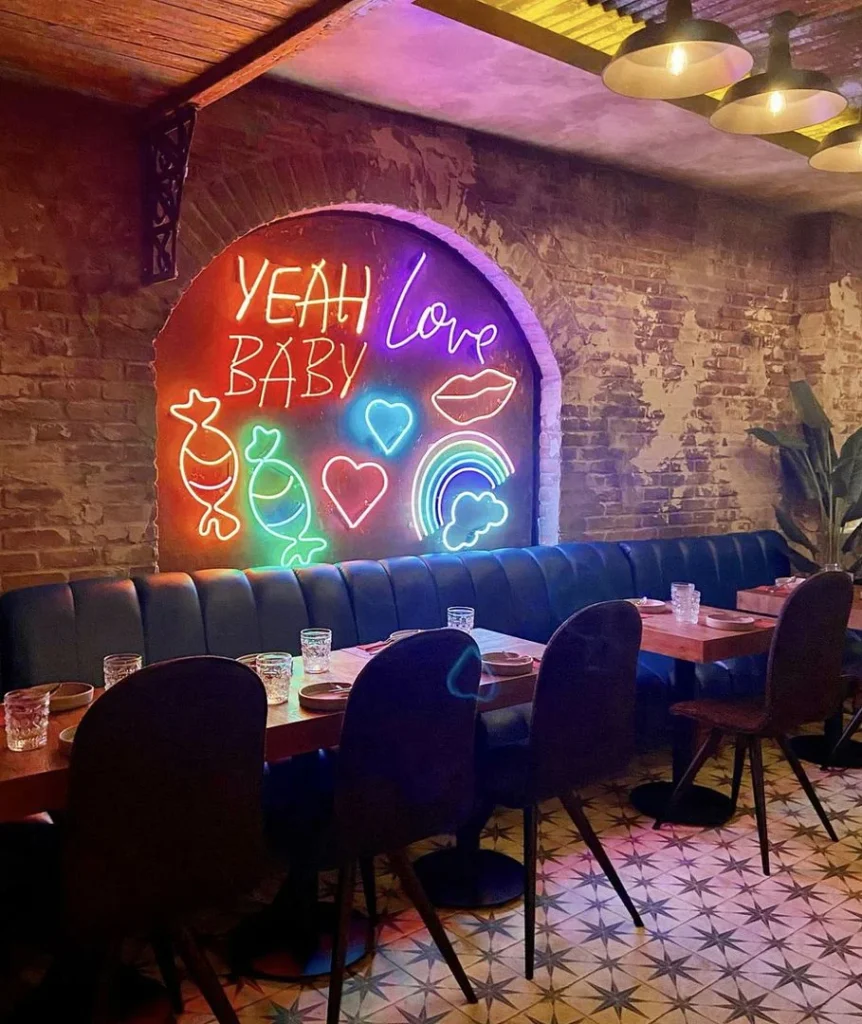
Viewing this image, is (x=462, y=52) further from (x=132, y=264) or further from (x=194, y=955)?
(x=194, y=955)

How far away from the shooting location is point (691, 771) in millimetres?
3727

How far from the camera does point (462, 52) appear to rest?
3586mm

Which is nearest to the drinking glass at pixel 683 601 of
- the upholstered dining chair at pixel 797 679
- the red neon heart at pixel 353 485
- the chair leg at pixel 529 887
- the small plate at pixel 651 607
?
the small plate at pixel 651 607

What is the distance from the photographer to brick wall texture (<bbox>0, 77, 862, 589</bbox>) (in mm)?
3404

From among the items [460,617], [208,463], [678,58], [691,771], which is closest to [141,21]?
[678,58]

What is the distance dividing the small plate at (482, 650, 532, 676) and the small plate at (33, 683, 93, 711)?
1.18m

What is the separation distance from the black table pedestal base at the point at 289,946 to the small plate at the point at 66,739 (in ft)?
A: 3.27

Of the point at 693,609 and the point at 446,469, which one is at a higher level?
the point at 446,469

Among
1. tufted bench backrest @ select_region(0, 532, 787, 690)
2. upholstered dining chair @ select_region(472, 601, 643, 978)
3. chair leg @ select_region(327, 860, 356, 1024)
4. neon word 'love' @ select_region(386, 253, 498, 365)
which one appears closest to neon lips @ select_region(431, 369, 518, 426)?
neon word 'love' @ select_region(386, 253, 498, 365)

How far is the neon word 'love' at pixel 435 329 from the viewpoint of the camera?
4.50 meters

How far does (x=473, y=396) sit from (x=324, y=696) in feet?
8.60

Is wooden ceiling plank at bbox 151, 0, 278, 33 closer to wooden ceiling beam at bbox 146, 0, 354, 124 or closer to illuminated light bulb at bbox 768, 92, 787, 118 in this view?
wooden ceiling beam at bbox 146, 0, 354, 124

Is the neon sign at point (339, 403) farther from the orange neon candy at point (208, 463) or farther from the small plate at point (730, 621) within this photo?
the small plate at point (730, 621)

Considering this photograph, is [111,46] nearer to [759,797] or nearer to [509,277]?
[509,277]
